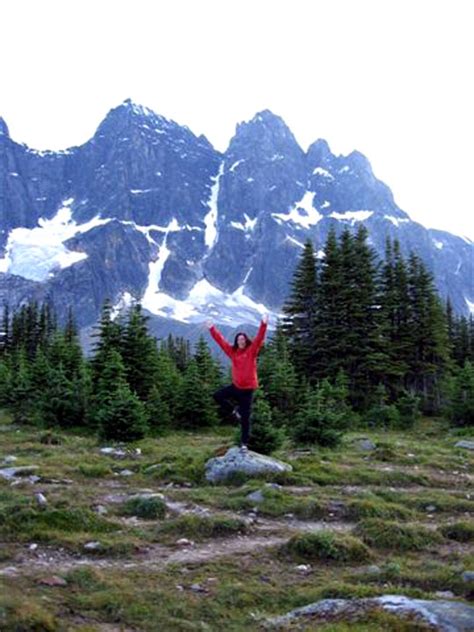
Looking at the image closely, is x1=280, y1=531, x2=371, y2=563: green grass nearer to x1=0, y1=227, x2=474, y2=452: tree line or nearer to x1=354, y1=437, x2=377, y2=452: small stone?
x1=0, y1=227, x2=474, y2=452: tree line

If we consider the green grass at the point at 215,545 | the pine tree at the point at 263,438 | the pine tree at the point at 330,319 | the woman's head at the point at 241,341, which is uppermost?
the pine tree at the point at 330,319

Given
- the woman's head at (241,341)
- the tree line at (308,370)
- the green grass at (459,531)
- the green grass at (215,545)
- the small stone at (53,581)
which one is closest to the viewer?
the green grass at (215,545)

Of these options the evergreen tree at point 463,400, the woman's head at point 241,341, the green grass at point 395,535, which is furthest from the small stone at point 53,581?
the evergreen tree at point 463,400

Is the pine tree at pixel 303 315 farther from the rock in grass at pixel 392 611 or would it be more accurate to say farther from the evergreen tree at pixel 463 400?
the rock in grass at pixel 392 611

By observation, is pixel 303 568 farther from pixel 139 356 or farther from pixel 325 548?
pixel 139 356

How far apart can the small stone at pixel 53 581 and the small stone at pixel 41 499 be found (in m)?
2.91

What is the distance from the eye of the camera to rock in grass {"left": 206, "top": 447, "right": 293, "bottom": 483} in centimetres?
1369

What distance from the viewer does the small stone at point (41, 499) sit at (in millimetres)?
10363

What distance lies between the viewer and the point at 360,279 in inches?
1800

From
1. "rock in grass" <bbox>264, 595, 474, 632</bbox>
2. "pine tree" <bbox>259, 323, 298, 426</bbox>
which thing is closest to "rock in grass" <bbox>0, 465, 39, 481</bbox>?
"rock in grass" <bbox>264, 595, 474, 632</bbox>

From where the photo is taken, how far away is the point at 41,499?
423 inches

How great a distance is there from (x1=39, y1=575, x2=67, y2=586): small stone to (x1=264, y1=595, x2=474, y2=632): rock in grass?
238 centimetres

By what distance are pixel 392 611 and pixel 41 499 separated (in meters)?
6.23

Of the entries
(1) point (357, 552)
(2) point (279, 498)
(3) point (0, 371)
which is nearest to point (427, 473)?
(2) point (279, 498)
